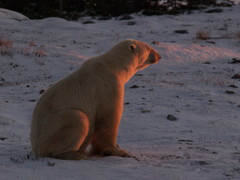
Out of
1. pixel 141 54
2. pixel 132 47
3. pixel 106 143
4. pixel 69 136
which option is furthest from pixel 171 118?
pixel 69 136

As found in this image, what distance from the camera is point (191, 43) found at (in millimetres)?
17844

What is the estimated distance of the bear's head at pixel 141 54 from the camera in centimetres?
505

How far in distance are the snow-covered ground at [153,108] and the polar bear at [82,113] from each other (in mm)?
218

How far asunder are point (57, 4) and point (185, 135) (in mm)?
36840

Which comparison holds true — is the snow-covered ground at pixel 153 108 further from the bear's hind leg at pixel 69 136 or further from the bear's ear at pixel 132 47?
the bear's ear at pixel 132 47

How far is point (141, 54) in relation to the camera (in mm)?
5195

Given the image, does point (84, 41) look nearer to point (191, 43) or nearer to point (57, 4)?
point (191, 43)

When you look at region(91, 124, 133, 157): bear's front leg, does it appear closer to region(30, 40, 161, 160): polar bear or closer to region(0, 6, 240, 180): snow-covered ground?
region(30, 40, 161, 160): polar bear

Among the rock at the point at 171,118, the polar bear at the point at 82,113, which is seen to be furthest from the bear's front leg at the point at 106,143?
the rock at the point at 171,118

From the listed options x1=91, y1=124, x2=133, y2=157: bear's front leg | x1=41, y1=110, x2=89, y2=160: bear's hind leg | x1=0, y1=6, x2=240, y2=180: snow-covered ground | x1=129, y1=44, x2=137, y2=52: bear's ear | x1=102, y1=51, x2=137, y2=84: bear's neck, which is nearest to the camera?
x1=0, y1=6, x2=240, y2=180: snow-covered ground

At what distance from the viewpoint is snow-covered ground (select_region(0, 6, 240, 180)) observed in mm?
3881

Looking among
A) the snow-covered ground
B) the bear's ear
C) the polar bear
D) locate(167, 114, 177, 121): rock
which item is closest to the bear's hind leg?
the polar bear

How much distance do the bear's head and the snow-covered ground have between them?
118 centimetres

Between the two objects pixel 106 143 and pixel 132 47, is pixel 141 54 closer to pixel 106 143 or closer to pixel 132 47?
pixel 132 47
